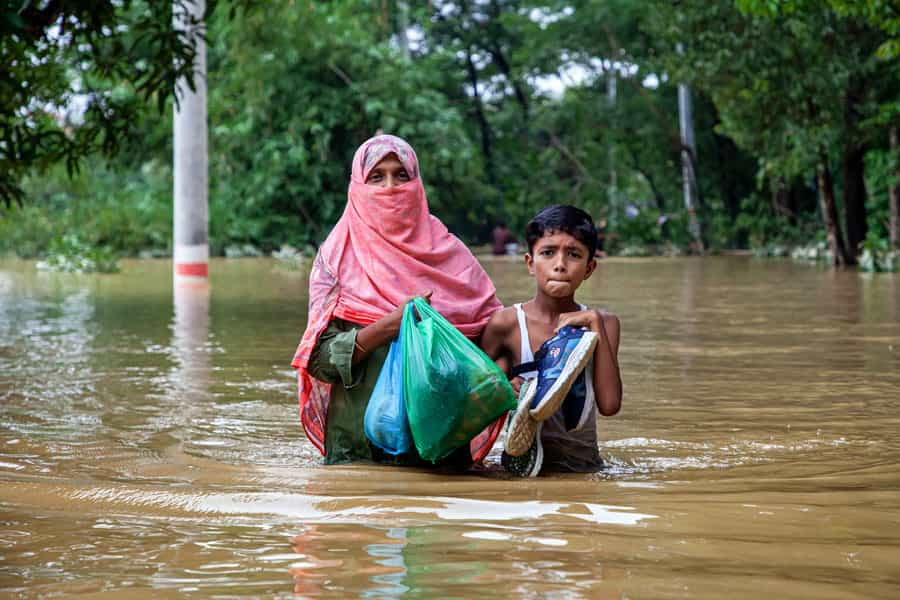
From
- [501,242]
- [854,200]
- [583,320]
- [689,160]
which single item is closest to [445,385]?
[583,320]

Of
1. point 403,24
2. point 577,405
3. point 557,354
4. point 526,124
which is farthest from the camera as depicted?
point 526,124

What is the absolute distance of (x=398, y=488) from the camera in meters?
3.93

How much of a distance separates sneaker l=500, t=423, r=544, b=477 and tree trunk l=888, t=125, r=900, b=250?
18.0 m

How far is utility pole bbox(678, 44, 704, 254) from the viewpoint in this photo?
33.1 m

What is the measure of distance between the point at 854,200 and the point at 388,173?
20.6 m

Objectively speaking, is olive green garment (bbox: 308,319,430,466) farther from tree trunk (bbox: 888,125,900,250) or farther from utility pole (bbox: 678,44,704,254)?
utility pole (bbox: 678,44,704,254)

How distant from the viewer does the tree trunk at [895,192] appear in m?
20.8

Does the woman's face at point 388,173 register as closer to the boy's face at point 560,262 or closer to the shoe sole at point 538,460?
the boy's face at point 560,262

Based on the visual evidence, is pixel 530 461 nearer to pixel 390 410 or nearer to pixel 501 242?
pixel 390 410

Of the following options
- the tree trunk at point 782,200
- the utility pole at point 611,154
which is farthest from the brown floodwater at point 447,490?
the utility pole at point 611,154

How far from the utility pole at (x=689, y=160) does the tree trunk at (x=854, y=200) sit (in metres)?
9.01

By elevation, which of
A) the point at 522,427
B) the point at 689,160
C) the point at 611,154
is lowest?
the point at 522,427

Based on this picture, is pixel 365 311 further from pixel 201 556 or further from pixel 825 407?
pixel 825 407

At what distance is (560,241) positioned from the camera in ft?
13.6
